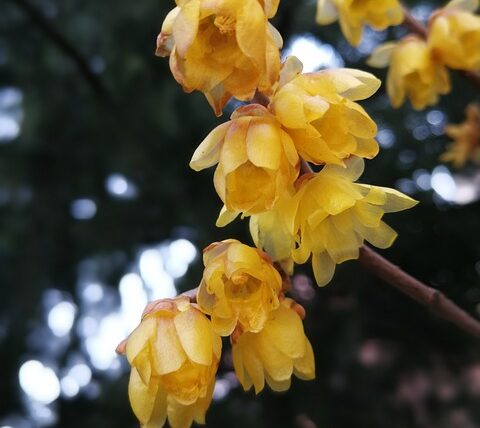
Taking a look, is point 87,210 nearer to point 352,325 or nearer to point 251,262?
point 352,325

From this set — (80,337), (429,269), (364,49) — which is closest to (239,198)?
(429,269)

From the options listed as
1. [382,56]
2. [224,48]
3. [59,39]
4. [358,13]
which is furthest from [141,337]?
[59,39]

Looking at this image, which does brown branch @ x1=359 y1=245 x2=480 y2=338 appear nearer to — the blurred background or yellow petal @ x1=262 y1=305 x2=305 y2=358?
yellow petal @ x1=262 y1=305 x2=305 y2=358

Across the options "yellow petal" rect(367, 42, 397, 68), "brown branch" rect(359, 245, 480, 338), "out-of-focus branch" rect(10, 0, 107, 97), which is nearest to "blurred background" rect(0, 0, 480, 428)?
"out-of-focus branch" rect(10, 0, 107, 97)

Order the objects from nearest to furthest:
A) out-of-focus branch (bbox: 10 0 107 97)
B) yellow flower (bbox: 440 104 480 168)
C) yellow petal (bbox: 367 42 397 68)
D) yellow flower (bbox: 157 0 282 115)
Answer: yellow flower (bbox: 157 0 282 115), yellow petal (bbox: 367 42 397 68), yellow flower (bbox: 440 104 480 168), out-of-focus branch (bbox: 10 0 107 97)

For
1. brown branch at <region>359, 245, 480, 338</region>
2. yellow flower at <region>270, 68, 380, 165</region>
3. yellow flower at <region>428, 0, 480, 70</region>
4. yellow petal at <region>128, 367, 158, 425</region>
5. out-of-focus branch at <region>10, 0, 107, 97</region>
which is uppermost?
yellow flower at <region>270, 68, 380, 165</region>
